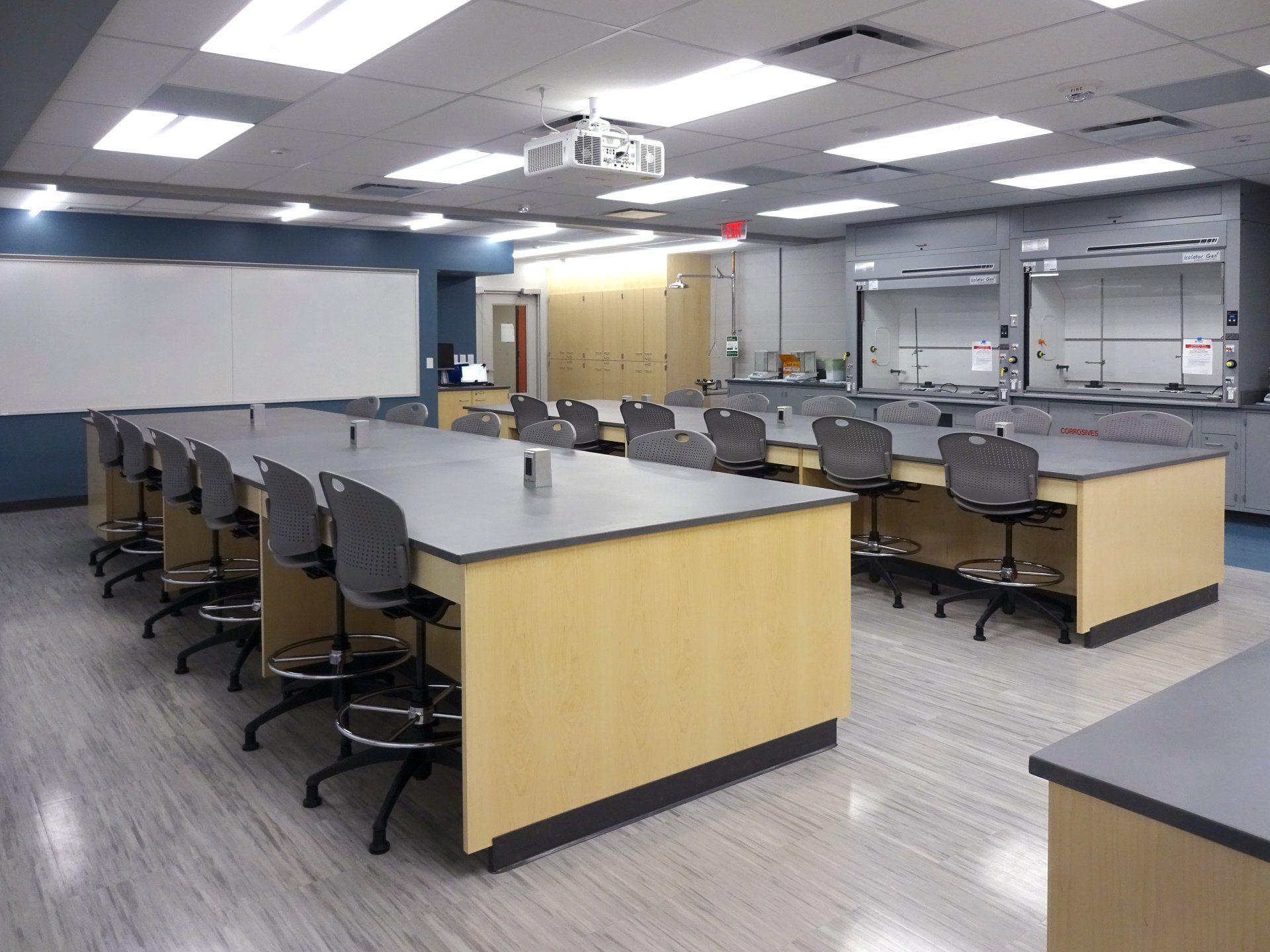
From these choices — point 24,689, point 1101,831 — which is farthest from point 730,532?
point 24,689

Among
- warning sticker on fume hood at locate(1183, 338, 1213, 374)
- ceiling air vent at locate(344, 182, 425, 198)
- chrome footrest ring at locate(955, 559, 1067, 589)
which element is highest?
ceiling air vent at locate(344, 182, 425, 198)

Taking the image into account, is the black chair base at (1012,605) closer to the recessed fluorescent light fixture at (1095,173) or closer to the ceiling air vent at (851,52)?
the ceiling air vent at (851,52)

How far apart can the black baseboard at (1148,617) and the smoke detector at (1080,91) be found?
2.40 meters

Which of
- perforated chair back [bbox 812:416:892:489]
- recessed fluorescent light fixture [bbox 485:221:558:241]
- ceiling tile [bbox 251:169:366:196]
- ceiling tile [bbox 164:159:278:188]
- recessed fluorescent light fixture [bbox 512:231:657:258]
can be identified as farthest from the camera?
recessed fluorescent light fixture [bbox 512:231:657:258]

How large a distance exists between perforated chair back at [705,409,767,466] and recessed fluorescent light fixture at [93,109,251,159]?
2983 mm

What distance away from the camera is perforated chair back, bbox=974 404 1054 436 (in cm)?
582

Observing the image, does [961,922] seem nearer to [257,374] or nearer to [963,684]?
[963,684]

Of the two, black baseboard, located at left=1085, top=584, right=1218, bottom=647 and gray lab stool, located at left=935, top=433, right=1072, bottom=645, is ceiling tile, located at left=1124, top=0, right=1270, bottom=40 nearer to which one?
gray lab stool, located at left=935, top=433, right=1072, bottom=645

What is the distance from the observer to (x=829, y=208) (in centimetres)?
852

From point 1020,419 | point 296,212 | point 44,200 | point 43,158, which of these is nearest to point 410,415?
point 43,158

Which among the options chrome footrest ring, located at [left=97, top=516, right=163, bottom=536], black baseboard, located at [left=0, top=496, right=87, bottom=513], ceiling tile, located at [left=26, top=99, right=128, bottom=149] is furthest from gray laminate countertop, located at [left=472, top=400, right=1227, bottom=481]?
black baseboard, located at [left=0, top=496, right=87, bottom=513]

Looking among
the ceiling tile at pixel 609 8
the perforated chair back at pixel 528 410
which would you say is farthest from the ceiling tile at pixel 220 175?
the ceiling tile at pixel 609 8

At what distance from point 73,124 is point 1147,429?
19.4ft

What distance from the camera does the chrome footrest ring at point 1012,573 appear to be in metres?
4.71
